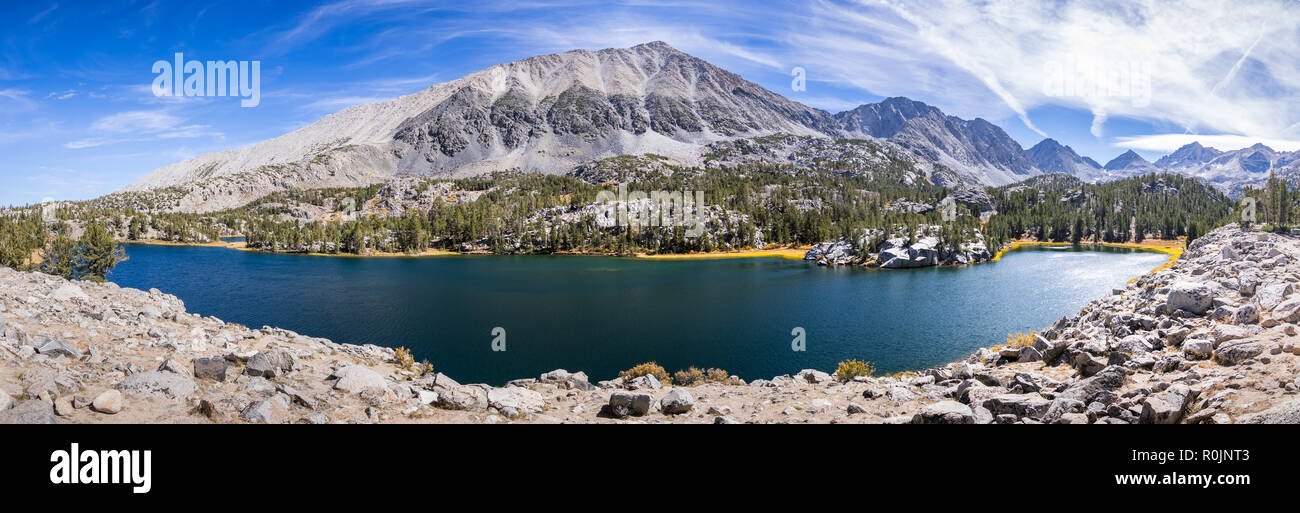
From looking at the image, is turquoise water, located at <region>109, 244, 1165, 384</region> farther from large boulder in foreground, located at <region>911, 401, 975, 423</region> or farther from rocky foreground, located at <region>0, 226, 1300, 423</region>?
large boulder in foreground, located at <region>911, 401, 975, 423</region>

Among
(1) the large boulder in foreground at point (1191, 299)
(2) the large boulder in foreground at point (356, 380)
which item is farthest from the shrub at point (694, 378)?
(1) the large boulder in foreground at point (1191, 299)

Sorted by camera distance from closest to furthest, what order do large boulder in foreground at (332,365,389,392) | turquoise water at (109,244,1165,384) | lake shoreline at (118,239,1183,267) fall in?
large boulder in foreground at (332,365,389,392)
turquoise water at (109,244,1165,384)
lake shoreline at (118,239,1183,267)

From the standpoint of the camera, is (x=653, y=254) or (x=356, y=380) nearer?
(x=356, y=380)

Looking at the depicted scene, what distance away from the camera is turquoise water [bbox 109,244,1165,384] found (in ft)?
113

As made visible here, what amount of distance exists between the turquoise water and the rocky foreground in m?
12.7

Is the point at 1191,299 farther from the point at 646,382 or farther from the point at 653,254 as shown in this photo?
the point at 653,254

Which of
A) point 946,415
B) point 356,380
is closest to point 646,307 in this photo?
point 356,380

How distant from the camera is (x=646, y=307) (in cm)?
5462

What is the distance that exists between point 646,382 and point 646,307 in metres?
35.2

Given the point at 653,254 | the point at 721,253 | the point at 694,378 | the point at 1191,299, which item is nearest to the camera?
the point at 1191,299

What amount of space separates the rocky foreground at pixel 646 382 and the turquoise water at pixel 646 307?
1266 cm

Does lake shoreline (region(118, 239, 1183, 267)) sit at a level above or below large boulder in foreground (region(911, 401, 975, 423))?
above

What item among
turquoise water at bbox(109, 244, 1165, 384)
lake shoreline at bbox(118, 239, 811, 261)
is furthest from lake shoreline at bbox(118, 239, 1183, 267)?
turquoise water at bbox(109, 244, 1165, 384)
